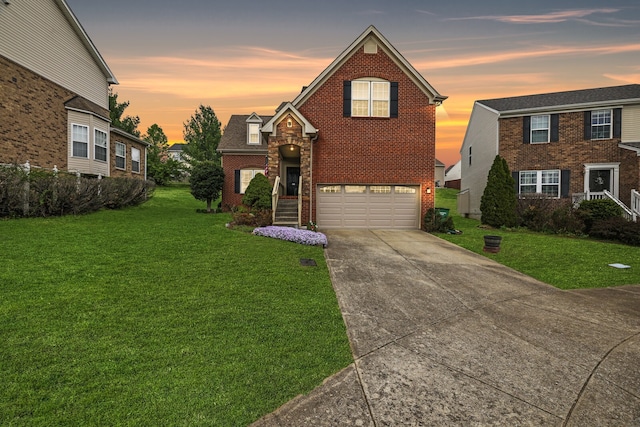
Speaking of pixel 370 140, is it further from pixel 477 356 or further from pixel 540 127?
pixel 477 356

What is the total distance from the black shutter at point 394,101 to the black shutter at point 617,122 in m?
12.6

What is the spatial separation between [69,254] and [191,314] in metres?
4.62

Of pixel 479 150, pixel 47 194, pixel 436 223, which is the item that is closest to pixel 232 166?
pixel 47 194

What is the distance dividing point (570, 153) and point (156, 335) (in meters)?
22.0

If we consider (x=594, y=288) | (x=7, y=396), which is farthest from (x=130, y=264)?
(x=594, y=288)

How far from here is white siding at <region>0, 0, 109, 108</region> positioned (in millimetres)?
14391

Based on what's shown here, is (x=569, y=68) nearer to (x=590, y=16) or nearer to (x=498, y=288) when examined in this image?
(x=590, y=16)

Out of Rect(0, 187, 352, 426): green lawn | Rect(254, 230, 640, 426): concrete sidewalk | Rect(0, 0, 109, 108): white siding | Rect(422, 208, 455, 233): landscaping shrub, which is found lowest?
Rect(254, 230, 640, 426): concrete sidewalk

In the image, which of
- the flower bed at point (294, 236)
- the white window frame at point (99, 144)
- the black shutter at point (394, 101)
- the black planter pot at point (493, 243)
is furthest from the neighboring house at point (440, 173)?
the white window frame at point (99, 144)

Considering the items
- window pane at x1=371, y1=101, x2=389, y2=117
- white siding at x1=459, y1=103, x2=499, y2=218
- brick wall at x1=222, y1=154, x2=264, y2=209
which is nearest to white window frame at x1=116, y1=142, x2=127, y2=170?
brick wall at x1=222, y1=154, x2=264, y2=209

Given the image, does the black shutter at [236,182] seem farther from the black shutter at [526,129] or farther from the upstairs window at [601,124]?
the upstairs window at [601,124]

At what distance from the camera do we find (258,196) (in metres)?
13.1

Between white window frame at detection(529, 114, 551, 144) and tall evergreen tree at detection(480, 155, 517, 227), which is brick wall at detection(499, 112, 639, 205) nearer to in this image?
white window frame at detection(529, 114, 551, 144)

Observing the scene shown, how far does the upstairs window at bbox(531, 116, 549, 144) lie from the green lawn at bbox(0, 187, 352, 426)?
18.0 m
